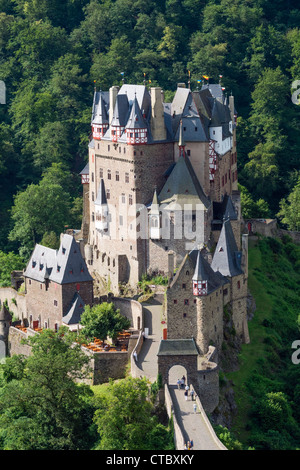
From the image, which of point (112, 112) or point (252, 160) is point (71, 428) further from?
point (252, 160)

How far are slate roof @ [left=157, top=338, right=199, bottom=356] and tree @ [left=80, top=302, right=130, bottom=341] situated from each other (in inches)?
302

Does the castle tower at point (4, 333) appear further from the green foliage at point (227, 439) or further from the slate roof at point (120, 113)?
the green foliage at point (227, 439)

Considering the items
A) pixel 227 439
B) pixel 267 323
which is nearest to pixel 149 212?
pixel 267 323

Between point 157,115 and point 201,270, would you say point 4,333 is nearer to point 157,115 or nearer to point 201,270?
point 201,270

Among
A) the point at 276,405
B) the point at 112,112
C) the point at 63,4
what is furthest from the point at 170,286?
the point at 63,4

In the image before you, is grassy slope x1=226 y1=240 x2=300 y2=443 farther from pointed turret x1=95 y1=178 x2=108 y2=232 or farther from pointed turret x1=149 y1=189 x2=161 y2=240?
pointed turret x1=95 y1=178 x2=108 y2=232

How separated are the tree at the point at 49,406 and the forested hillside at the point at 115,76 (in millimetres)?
31518

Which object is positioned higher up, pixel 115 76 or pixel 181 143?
pixel 115 76

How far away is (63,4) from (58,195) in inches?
1423

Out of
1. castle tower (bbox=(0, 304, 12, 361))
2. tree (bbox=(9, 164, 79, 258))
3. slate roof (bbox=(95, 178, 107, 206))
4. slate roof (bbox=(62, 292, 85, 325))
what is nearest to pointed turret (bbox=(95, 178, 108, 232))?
slate roof (bbox=(95, 178, 107, 206))

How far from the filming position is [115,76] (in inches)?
5276

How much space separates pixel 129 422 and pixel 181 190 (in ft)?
71.2

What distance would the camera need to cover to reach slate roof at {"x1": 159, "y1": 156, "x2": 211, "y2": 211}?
96.1m
